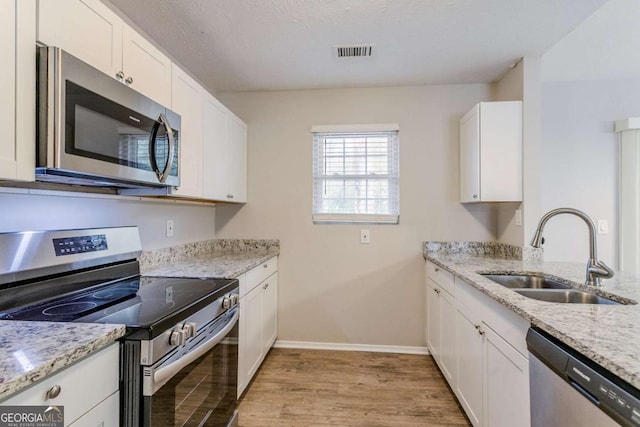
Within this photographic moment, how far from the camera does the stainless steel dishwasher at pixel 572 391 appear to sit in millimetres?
743

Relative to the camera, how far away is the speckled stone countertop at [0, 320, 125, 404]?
65 cm

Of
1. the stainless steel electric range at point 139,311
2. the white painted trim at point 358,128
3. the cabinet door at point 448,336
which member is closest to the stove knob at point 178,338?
the stainless steel electric range at point 139,311

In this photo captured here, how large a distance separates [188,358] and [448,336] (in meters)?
1.73

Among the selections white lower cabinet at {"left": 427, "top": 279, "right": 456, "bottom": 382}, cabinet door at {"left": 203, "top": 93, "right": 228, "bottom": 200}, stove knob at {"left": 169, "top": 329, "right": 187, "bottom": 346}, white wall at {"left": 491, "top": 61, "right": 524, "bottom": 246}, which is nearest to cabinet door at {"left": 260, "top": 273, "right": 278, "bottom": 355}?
cabinet door at {"left": 203, "top": 93, "right": 228, "bottom": 200}

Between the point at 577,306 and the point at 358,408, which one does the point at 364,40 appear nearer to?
the point at 577,306

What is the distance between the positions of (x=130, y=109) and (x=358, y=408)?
2.15m

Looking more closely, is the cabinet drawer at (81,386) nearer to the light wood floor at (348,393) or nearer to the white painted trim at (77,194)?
the white painted trim at (77,194)

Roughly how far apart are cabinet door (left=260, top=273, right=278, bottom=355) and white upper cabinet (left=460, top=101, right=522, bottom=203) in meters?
1.84

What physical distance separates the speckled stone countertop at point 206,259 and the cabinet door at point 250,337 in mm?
235

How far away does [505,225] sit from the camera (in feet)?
8.41

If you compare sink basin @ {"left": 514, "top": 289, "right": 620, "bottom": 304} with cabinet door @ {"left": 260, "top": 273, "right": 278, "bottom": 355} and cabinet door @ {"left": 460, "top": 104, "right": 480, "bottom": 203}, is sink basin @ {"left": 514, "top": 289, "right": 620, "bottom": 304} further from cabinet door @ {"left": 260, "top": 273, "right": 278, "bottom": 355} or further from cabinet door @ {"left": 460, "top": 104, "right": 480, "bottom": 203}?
cabinet door @ {"left": 260, "top": 273, "right": 278, "bottom": 355}

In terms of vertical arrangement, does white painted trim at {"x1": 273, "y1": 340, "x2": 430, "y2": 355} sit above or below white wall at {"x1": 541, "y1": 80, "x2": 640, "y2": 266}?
below

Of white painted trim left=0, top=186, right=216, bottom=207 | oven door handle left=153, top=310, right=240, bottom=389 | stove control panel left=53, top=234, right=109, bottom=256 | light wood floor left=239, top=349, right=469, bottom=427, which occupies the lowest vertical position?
light wood floor left=239, top=349, right=469, bottom=427

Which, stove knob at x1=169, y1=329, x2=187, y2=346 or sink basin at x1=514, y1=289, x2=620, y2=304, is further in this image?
sink basin at x1=514, y1=289, x2=620, y2=304
